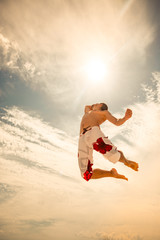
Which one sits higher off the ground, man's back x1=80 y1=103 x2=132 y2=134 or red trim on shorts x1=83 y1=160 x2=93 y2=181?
man's back x1=80 y1=103 x2=132 y2=134

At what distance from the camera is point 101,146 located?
4.69 meters

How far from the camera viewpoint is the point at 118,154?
15.0 ft

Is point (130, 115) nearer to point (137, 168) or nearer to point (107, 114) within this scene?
point (107, 114)

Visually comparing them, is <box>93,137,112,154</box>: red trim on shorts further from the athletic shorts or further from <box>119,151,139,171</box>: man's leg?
<box>119,151,139,171</box>: man's leg

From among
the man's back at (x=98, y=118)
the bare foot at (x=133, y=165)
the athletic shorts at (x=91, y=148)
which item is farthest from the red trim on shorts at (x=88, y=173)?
the man's back at (x=98, y=118)

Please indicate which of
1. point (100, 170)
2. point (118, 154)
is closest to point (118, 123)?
point (118, 154)

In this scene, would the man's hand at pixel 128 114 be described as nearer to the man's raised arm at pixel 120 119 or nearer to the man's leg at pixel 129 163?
the man's raised arm at pixel 120 119

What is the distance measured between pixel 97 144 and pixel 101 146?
0.40 ft

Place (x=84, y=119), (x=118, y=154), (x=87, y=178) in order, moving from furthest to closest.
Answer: (x=84, y=119), (x=87, y=178), (x=118, y=154)

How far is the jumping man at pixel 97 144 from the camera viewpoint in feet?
15.2

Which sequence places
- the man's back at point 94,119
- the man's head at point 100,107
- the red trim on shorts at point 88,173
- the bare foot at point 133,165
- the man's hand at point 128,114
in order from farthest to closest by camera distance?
the man's head at point 100,107 → the man's back at point 94,119 → the red trim on shorts at point 88,173 → the man's hand at point 128,114 → the bare foot at point 133,165

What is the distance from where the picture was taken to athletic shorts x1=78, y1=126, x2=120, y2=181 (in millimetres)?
4617

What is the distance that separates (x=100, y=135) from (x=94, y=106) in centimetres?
126

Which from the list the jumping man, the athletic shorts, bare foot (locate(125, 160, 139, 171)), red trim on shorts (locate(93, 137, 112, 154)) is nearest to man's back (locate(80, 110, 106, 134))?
the jumping man
